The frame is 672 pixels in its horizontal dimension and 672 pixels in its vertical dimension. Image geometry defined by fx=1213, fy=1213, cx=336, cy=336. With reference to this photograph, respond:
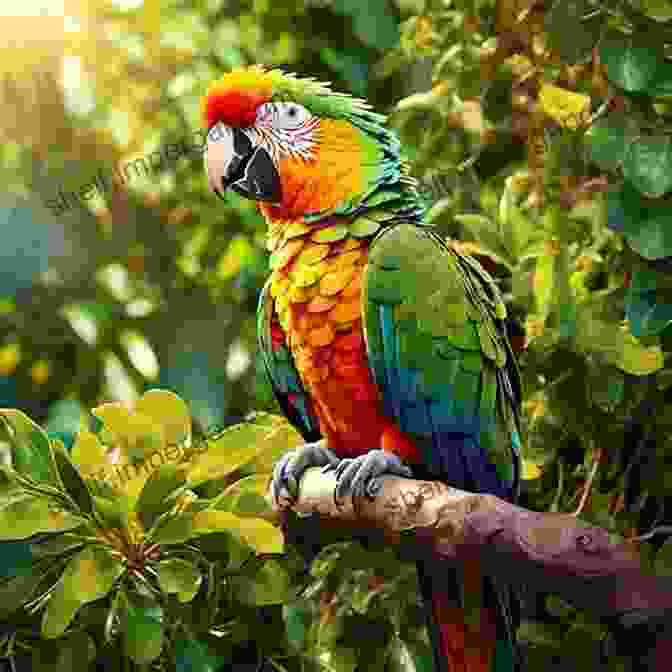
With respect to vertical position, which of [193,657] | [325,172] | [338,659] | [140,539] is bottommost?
[338,659]

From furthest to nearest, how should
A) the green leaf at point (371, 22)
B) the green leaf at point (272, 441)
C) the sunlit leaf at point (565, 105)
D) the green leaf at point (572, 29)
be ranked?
the green leaf at point (371, 22) < the sunlit leaf at point (565, 105) < the green leaf at point (572, 29) < the green leaf at point (272, 441)

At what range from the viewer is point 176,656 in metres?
0.99

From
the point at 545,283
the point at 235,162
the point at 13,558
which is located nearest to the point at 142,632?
the point at 13,558

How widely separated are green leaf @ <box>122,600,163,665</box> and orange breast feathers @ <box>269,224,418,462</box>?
221 mm

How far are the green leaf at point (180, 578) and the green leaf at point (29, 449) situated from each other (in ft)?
0.36

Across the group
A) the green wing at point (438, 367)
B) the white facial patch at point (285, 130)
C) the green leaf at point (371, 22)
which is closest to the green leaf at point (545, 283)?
the green wing at point (438, 367)

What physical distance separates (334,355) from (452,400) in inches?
4.2

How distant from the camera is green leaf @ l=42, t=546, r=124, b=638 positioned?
92 centimetres

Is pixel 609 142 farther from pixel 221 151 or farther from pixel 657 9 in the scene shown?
pixel 221 151

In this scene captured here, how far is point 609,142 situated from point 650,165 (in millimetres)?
47

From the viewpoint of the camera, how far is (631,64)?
A: 1090 millimetres

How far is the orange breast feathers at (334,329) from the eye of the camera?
100cm

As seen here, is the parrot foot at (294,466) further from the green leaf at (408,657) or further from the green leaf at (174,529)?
the green leaf at (408,657)

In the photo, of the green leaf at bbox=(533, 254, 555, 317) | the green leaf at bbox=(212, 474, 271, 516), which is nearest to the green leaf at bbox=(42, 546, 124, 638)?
the green leaf at bbox=(212, 474, 271, 516)
